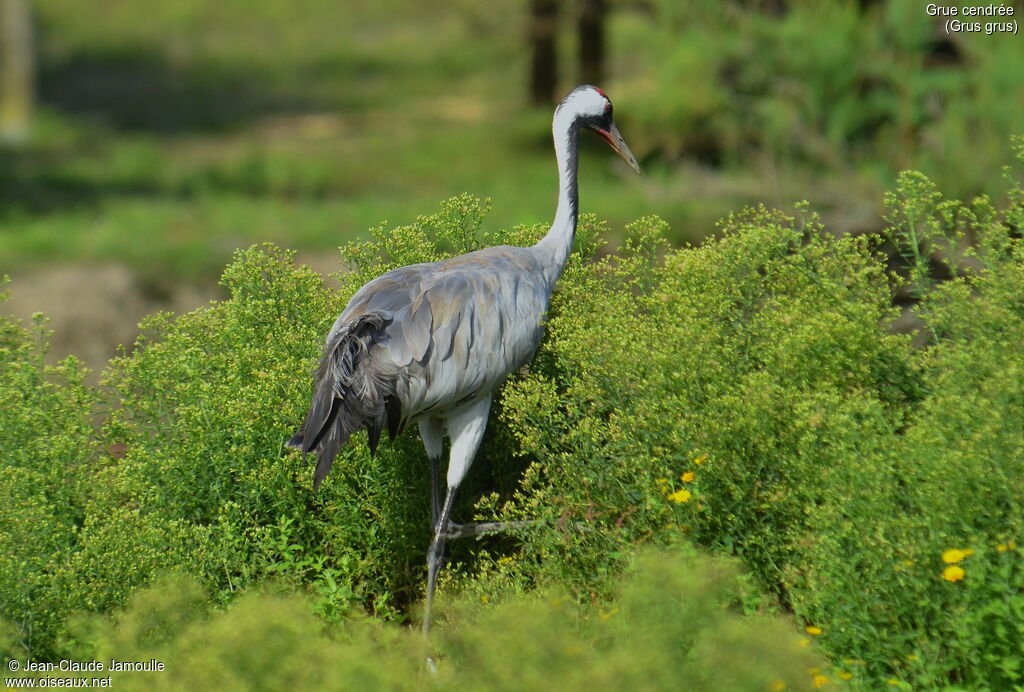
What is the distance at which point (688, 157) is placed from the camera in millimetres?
15164

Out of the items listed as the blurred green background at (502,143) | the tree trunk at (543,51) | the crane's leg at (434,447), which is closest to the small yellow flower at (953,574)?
the crane's leg at (434,447)

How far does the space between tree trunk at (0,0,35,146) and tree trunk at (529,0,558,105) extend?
24.7 feet

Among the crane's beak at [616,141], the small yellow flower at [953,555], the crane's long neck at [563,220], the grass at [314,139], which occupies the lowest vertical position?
the grass at [314,139]

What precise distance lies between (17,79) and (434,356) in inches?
684

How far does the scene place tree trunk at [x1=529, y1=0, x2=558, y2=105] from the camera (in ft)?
59.0

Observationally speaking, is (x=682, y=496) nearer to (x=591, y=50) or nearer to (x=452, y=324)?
(x=452, y=324)

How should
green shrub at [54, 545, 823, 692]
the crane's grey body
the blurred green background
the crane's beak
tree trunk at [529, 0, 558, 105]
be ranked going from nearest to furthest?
green shrub at [54, 545, 823, 692] < the crane's grey body < the crane's beak < the blurred green background < tree trunk at [529, 0, 558, 105]

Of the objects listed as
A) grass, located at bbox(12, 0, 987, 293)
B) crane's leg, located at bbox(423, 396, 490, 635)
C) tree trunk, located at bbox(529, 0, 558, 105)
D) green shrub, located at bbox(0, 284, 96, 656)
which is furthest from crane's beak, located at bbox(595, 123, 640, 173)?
tree trunk, located at bbox(529, 0, 558, 105)

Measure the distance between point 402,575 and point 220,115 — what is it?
57.8 ft

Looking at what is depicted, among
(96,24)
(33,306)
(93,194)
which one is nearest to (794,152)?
(33,306)

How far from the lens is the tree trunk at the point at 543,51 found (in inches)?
708

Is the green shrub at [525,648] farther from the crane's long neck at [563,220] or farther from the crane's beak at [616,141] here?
the crane's beak at [616,141]

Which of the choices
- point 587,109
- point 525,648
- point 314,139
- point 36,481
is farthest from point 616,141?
point 314,139

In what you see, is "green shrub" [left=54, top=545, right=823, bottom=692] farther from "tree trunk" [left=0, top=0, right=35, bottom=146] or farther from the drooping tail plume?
"tree trunk" [left=0, top=0, right=35, bottom=146]
